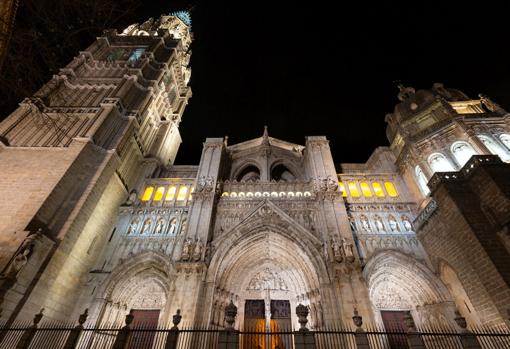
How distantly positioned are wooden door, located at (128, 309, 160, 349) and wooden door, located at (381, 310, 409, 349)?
13.5 metres

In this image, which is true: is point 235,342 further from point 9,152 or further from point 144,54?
point 144,54

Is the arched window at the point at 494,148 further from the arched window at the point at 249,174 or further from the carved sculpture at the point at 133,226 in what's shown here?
the carved sculpture at the point at 133,226

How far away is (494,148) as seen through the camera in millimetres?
14922

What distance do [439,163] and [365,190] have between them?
5.13m

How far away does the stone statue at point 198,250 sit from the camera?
44.2 ft

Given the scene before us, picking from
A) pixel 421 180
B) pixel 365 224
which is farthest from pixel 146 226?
pixel 421 180

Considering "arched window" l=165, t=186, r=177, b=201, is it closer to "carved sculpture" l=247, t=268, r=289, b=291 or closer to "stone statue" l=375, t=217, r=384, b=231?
"carved sculpture" l=247, t=268, r=289, b=291

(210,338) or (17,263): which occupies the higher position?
(17,263)

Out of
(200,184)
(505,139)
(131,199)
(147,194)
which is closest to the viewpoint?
(505,139)

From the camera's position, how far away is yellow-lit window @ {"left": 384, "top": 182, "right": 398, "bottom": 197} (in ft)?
59.7

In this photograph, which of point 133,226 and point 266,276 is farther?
point 133,226

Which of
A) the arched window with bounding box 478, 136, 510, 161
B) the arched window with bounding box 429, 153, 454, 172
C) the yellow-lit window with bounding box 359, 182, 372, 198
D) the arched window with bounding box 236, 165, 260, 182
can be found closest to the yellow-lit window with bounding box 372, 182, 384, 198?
the yellow-lit window with bounding box 359, 182, 372, 198

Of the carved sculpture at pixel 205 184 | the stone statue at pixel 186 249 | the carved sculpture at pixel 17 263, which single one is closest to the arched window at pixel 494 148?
the carved sculpture at pixel 205 184

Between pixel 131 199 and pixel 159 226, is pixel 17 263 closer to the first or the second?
pixel 159 226
